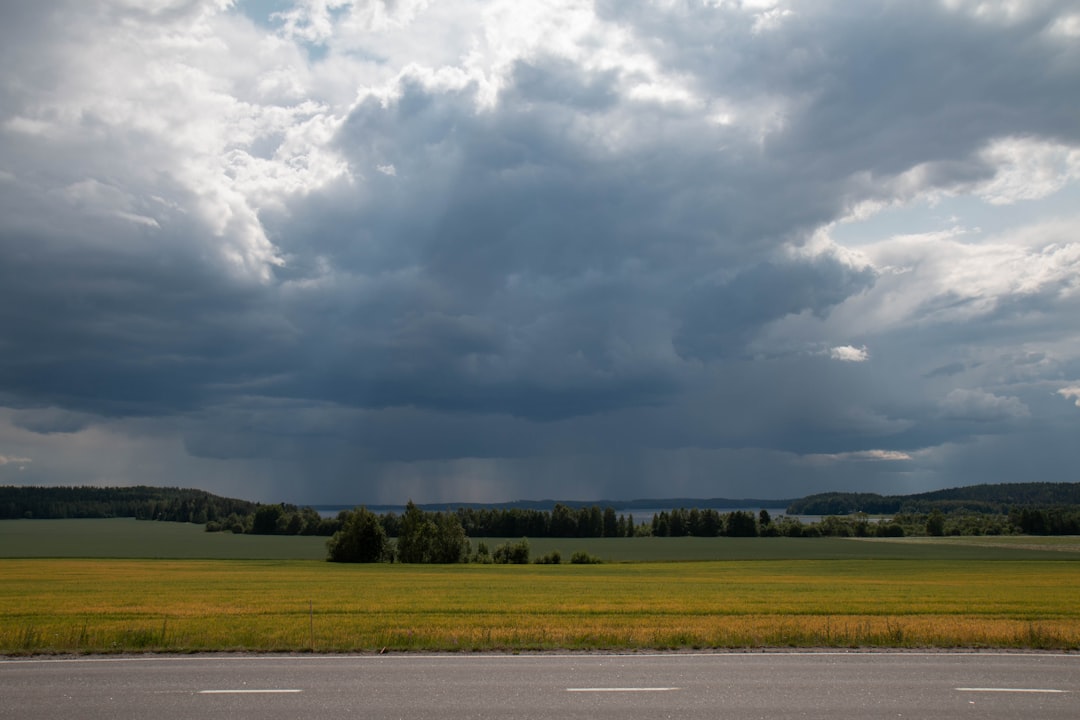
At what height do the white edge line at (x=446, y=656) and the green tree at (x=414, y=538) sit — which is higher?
the white edge line at (x=446, y=656)

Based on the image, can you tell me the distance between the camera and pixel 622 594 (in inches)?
1617

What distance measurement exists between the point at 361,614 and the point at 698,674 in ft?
61.8

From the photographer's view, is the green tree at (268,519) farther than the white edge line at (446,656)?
Yes

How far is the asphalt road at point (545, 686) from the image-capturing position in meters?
11.5

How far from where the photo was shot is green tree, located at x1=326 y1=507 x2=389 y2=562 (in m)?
98.2

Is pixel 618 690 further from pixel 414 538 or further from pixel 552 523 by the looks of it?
pixel 552 523

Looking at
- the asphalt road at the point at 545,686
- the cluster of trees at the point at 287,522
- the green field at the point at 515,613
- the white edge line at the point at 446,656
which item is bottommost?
the cluster of trees at the point at 287,522

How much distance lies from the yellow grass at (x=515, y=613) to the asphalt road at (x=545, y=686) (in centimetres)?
224

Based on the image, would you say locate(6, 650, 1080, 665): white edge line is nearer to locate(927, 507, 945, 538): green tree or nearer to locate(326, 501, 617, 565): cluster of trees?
locate(326, 501, 617, 565): cluster of trees

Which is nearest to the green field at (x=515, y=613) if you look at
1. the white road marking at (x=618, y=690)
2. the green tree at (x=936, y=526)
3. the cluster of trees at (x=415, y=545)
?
the white road marking at (x=618, y=690)

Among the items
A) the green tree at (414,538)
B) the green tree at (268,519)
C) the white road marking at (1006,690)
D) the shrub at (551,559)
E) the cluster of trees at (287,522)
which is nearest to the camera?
the white road marking at (1006,690)

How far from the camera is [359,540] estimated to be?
98.5 metres

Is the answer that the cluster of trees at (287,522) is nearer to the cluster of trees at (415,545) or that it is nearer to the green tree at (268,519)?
the green tree at (268,519)

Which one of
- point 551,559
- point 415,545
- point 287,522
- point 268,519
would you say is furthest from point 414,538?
point 268,519
